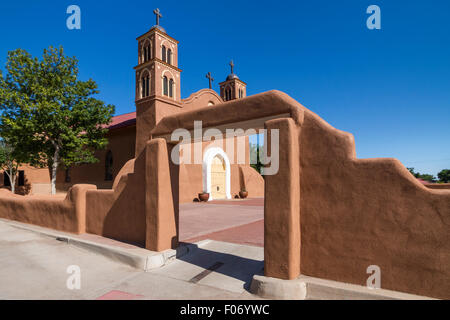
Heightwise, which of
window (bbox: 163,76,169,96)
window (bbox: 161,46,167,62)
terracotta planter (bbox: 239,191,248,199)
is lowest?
terracotta planter (bbox: 239,191,248,199)

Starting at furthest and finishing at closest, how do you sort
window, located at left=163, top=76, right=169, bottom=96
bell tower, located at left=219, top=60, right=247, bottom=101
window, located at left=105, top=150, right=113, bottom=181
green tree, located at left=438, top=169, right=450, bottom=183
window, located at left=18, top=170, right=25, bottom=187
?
green tree, located at left=438, top=169, right=450, bottom=183, bell tower, located at left=219, top=60, right=247, bottom=101, window, located at left=18, top=170, right=25, bottom=187, window, located at left=105, top=150, right=113, bottom=181, window, located at left=163, top=76, right=169, bottom=96

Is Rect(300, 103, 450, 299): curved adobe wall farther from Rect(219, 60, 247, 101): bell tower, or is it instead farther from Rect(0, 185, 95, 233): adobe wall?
Rect(219, 60, 247, 101): bell tower

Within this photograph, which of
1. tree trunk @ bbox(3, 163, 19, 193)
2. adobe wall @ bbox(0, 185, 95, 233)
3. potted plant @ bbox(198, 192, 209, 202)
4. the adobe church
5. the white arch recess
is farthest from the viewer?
tree trunk @ bbox(3, 163, 19, 193)

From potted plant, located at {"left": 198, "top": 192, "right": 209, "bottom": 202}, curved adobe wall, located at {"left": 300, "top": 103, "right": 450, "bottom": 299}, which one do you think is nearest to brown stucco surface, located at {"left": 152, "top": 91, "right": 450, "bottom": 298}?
curved adobe wall, located at {"left": 300, "top": 103, "right": 450, "bottom": 299}

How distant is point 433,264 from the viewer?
130 inches

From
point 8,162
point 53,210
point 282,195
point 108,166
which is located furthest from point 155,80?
point 8,162

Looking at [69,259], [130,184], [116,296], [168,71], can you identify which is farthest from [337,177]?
[168,71]

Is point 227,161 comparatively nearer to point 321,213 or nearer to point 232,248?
point 232,248

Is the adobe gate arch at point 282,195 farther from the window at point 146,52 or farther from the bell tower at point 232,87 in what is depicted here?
the bell tower at point 232,87

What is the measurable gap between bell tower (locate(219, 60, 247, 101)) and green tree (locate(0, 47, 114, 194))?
587 inches

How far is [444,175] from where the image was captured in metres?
49.0

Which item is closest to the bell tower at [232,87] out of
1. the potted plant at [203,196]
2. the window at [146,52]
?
the window at [146,52]

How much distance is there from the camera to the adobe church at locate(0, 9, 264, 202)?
54.7 ft

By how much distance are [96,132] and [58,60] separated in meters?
5.02
